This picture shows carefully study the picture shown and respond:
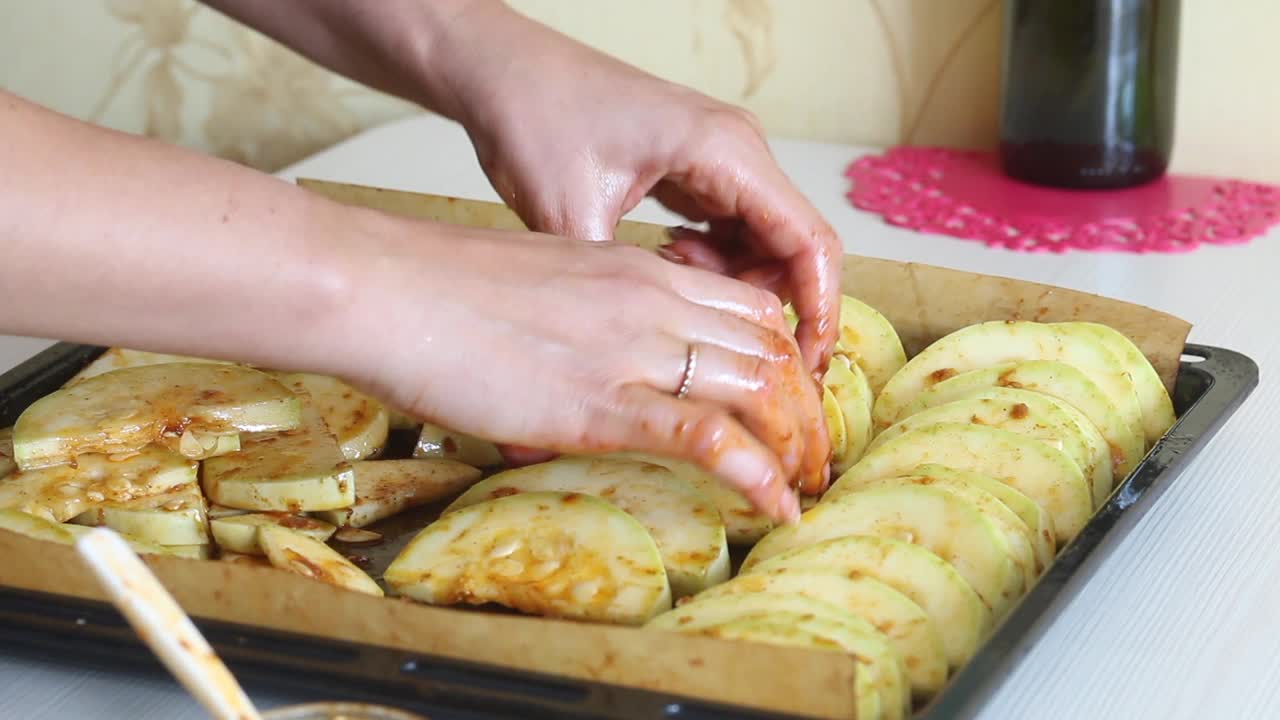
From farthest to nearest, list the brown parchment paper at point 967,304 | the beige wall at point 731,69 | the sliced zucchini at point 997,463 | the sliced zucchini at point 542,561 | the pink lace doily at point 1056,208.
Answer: the beige wall at point 731,69 < the pink lace doily at point 1056,208 < the brown parchment paper at point 967,304 < the sliced zucchini at point 997,463 < the sliced zucchini at point 542,561

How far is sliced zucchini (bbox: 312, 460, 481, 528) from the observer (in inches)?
48.3

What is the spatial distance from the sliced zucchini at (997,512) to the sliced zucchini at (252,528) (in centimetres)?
46

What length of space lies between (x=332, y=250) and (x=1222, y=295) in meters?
1.22

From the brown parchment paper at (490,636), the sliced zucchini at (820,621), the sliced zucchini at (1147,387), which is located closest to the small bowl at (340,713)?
the brown parchment paper at (490,636)

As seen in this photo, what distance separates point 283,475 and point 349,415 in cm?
14

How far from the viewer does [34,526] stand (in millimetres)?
1078

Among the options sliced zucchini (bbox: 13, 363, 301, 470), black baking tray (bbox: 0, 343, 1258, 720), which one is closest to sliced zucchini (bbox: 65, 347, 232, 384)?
sliced zucchini (bbox: 13, 363, 301, 470)

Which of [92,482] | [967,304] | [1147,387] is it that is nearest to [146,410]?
[92,482]

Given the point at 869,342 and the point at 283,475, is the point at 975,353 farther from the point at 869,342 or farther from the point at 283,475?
the point at 283,475

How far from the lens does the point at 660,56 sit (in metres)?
2.45

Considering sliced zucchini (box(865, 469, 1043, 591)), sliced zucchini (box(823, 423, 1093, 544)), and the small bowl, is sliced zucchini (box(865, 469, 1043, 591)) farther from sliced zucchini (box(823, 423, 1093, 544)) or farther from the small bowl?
the small bowl

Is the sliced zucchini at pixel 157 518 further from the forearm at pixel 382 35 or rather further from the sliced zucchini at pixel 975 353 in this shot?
the sliced zucchini at pixel 975 353

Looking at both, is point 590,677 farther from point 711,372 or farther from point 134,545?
point 134,545

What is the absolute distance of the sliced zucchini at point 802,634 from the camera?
2.75 feet
